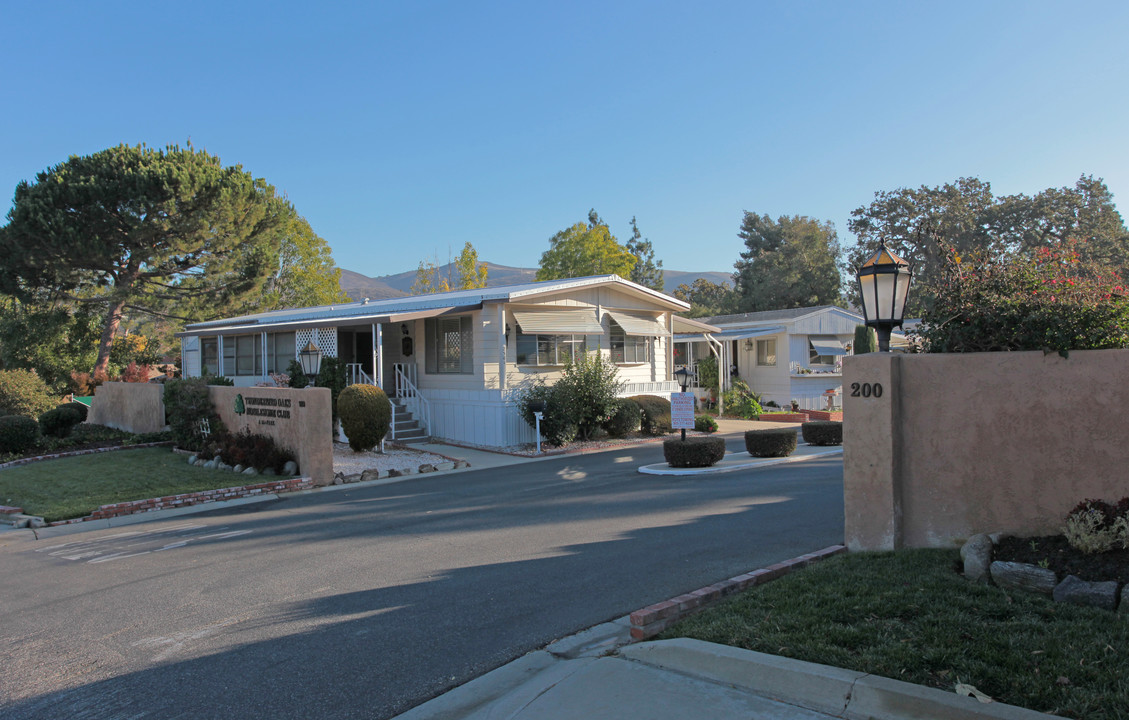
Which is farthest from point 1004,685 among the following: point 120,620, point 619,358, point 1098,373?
point 619,358

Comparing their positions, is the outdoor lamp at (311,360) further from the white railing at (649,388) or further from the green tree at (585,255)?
the green tree at (585,255)

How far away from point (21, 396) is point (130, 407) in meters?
3.88

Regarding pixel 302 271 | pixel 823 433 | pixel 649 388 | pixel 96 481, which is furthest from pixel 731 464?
pixel 302 271

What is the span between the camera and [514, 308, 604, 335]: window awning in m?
18.9

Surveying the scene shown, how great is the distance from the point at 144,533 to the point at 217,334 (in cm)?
1593

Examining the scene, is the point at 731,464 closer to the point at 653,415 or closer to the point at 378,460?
the point at 653,415

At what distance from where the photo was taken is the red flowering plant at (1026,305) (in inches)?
Answer: 225

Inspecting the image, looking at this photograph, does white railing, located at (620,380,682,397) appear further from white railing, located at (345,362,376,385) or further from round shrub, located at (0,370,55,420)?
round shrub, located at (0,370,55,420)

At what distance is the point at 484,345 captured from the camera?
18312 mm

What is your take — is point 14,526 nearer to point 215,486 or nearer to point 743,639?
point 215,486

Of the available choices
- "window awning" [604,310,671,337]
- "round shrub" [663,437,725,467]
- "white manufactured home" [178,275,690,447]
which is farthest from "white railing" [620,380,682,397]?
"round shrub" [663,437,725,467]

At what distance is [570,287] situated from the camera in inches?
772

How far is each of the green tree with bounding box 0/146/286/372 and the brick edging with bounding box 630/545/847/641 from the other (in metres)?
28.5

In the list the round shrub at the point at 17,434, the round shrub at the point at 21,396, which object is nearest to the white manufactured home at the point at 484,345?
the round shrub at the point at 21,396
